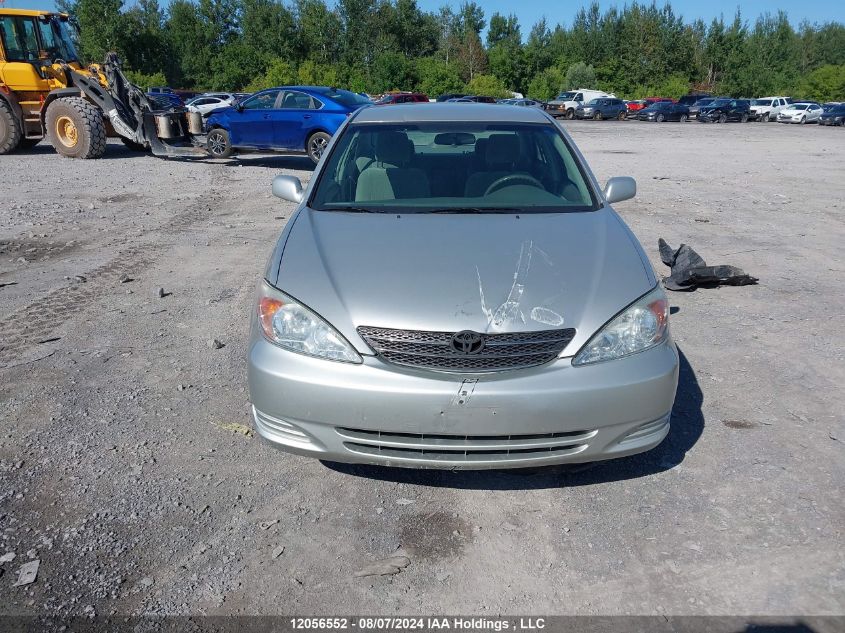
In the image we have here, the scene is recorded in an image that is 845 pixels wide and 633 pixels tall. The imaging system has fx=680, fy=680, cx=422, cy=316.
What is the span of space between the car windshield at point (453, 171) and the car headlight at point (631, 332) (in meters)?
1.01

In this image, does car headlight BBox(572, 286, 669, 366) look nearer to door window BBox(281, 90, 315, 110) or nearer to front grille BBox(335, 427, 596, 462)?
front grille BBox(335, 427, 596, 462)

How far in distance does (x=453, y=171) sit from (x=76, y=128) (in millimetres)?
13881

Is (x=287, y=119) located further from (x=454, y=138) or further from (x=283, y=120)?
(x=454, y=138)

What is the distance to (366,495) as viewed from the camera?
121 inches

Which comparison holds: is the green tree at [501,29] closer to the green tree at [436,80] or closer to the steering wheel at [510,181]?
the green tree at [436,80]

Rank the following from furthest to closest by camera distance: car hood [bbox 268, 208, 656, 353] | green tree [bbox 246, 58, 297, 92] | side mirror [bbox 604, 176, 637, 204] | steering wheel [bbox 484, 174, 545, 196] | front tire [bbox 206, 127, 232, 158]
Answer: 1. green tree [bbox 246, 58, 297, 92]
2. front tire [bbox 206, 127, 232, 158]
3. side mirror [bbox 604, 176, 637, 204]
4. steering wheel [bbox 484, 174, 545, 196]
5. car hood [bbox 268, 208, 656, 353]

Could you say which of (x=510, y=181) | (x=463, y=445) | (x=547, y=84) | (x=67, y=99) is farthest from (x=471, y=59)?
(x=463, y=445)

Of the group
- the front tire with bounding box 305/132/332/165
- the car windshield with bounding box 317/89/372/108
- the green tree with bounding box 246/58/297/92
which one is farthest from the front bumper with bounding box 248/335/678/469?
the green tree with bounding box 246/58/297/92

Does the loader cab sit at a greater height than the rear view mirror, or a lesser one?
greater

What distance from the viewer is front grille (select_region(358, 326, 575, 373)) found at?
106 inches

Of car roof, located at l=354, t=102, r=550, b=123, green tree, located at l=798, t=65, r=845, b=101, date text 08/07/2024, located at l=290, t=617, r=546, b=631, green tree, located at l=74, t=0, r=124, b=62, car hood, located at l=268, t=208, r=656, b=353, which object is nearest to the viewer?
date text 08/07/2024, located at l=290, t=617, r=546, b=631

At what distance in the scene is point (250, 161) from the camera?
54.9ft

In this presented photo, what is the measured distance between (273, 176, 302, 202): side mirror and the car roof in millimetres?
610

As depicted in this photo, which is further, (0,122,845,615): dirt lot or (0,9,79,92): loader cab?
(0,9,79,92): loader cab
